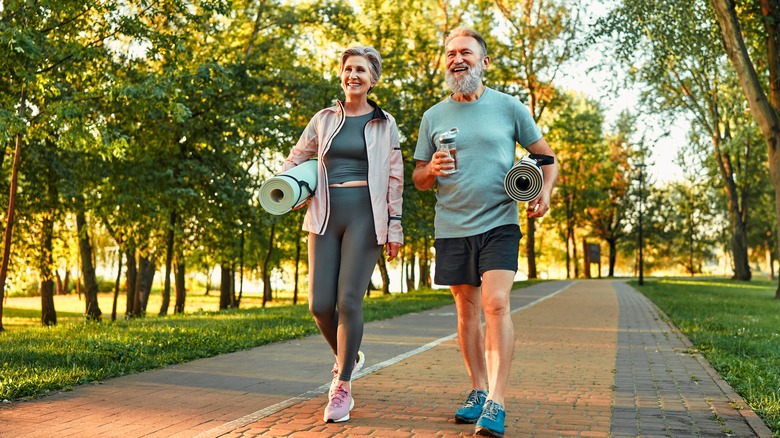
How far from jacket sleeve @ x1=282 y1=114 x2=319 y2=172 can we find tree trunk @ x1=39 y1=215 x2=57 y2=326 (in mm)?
17932

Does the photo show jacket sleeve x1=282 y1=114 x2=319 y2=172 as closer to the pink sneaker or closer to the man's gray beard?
the man's gray beard

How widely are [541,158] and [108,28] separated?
1087 centimetres

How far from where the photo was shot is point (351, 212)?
203 inches

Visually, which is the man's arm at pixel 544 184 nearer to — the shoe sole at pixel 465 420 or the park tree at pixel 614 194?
the shoe sole at pixel 465 420

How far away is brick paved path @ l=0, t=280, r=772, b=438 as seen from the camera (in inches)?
191

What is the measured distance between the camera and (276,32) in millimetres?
28328

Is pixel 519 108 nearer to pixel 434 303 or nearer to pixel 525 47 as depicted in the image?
pixel 434 303

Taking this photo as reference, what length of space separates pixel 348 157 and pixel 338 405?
1552 mm

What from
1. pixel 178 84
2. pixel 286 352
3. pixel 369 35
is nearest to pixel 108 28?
pixel 178 84

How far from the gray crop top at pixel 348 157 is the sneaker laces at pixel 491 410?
1596mm

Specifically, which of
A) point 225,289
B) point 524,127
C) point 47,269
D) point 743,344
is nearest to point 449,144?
point 524,127

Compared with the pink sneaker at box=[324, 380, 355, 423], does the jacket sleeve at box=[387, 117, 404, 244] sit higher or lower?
higher

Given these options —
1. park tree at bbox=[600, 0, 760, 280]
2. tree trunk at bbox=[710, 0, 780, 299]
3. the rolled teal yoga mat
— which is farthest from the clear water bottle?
park tree at bbox=[600, 0, 760, 280]

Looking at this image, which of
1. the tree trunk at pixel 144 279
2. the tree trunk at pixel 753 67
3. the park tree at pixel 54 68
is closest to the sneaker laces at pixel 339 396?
the park tree at pixel 54 68
